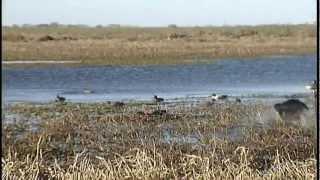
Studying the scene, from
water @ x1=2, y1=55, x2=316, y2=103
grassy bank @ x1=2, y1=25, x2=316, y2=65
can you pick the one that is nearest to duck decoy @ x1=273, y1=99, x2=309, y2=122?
water @ x1=2, y1=55, x2=316, y2=103

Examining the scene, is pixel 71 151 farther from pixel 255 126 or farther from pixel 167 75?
pixel 167 75

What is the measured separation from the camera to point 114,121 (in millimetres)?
13758

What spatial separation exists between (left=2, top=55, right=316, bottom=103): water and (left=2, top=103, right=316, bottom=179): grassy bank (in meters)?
3.56

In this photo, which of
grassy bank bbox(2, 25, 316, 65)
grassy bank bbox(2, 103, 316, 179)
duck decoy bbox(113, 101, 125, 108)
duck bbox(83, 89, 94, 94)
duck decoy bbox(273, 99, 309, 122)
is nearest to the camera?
grassy bank bbox(2, 103, 316, 179)

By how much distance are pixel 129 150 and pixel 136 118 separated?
121 inches

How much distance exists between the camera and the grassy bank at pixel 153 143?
8688 millimetres

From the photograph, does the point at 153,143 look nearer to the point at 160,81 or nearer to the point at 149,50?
the point at 160,81

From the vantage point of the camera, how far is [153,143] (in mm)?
11148

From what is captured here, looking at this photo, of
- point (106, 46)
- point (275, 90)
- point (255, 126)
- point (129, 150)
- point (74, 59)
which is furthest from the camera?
point (106, 46)

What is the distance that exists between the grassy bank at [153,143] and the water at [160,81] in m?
3.56

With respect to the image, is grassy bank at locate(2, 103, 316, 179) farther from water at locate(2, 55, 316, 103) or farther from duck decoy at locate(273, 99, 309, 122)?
water at locate(2, 55, 316, 103)

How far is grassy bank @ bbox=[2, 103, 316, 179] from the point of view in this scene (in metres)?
8.69

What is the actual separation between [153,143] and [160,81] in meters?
13.6

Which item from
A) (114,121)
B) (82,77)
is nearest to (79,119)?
(114,121)
